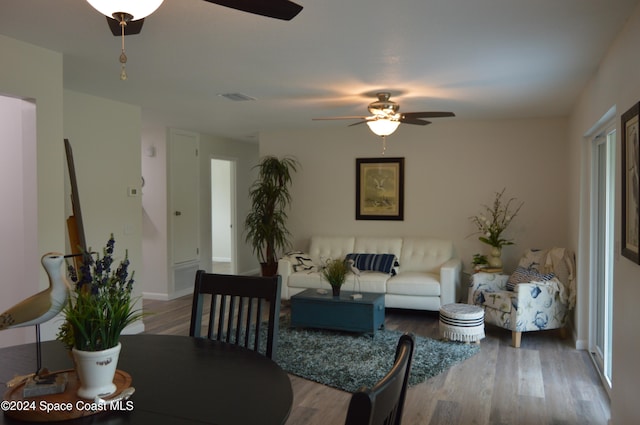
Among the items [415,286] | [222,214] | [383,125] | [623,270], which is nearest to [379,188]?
[415,286]

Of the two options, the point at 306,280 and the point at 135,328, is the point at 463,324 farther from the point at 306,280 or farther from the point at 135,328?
the point at 135,328

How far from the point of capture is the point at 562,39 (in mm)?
3037

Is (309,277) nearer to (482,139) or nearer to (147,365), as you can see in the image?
(482,139)

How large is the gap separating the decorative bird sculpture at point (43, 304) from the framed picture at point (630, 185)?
7.65 feet

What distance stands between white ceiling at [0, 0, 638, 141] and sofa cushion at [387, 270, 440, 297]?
1.93 m

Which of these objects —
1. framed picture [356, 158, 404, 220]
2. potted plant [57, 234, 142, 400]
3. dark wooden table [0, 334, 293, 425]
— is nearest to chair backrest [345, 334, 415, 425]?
dark wooden table [0, 334, 293, 425]

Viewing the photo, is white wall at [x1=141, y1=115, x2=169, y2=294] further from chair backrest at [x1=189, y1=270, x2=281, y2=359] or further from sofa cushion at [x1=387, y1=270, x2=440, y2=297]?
chair backrest at [x1=189, y1=270, x2=281, y2=359]

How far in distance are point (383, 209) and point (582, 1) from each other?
4383mm

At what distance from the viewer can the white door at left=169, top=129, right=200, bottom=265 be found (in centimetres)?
695

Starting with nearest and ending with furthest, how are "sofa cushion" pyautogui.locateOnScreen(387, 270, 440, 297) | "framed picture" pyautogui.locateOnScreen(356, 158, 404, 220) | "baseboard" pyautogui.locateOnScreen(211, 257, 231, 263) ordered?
"sofa cushion" pyautogui.locateOnScreen(387, 270, 440, 297) < "framed picture" pyautogui.locateOnScreen(356, 158, 404, 220) < "baseboard" pyautogui.locateOnScreen(211, 257, 231, 263)

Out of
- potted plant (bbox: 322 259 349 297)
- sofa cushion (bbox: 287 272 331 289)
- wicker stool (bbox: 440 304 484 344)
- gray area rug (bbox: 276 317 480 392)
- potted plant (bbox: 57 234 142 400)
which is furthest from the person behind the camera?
sofa cushion (bbox: 287 272 331 289)

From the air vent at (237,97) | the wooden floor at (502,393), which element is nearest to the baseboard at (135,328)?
the wooden floor at (502,393)

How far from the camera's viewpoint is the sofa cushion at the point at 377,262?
241 inches

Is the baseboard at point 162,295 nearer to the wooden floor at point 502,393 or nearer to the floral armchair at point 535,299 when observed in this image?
the wooden floor at point 502,393
